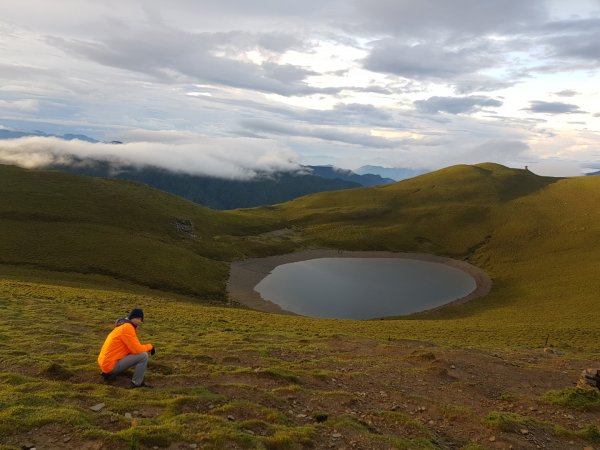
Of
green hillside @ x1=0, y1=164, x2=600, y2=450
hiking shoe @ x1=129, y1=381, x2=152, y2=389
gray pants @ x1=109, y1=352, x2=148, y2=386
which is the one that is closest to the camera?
green hillside @ x1=0, y1=164, x2=600, y2=450

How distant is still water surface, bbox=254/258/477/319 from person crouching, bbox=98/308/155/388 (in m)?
59.3

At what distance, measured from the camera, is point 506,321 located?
59625 millimetres

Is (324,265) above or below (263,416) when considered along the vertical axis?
below

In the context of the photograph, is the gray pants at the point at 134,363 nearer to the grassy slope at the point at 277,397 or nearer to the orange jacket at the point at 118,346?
the orange jacket at the point at 118,346

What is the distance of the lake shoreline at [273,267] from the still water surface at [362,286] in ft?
6.81

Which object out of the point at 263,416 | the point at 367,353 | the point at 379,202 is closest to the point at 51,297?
the point at 367,353

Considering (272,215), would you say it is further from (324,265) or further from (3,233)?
(3,233)

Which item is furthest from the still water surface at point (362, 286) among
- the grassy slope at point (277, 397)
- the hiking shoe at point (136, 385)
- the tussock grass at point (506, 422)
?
the hiking shoe at point (136, 385)

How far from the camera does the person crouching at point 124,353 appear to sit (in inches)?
610

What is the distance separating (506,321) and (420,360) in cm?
4260

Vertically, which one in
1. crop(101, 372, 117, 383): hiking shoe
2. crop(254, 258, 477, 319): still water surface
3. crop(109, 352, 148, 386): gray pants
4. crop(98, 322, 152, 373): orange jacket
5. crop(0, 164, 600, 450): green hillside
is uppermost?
crop(98, 322, 152, 373): orange jacket

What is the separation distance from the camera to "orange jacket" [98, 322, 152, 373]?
15.5 meters

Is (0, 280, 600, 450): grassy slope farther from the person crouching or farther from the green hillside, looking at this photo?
the person crouching

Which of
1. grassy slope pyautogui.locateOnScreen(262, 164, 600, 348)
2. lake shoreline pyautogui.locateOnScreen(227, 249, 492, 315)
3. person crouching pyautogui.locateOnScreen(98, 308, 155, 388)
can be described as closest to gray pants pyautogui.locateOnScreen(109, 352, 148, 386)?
person crouching pyautogui.locateOnScreen(98, 308, 155, 388)
